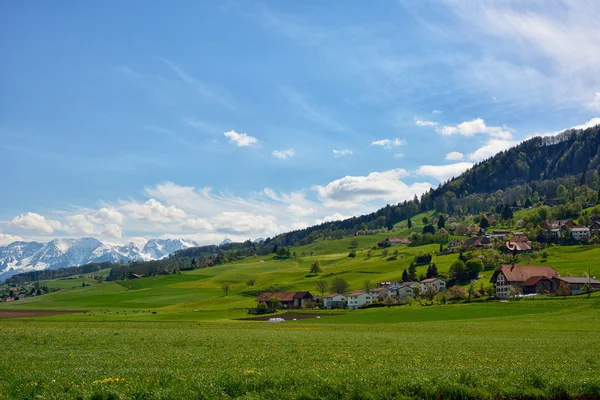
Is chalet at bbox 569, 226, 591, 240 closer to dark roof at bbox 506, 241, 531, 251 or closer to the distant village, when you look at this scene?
dark roof at bbox 506, 241, 531, 251

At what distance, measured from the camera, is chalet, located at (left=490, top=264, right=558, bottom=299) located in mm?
125688

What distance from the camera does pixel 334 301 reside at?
497 feet

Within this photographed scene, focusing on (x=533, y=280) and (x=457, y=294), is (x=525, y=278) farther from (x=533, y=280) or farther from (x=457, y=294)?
(x=457, y=294)

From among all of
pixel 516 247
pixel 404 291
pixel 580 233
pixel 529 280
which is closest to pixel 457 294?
pixel 529 280

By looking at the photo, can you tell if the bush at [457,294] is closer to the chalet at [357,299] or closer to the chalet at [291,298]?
the chalet at [357,299]

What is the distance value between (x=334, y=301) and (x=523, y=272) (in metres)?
59.6

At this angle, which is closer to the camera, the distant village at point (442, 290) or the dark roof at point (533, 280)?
the distant village at point (442, 290)

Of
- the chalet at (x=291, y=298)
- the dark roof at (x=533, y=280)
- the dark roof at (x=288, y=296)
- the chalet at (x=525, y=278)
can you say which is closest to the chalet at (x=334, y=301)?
the chalet at (x=291, y=298)

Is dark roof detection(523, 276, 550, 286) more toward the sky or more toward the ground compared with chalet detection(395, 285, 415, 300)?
more toward the sky

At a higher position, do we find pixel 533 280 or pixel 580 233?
pixel 580 233

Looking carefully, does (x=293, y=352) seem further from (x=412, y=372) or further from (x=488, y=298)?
(x=488, y=298)

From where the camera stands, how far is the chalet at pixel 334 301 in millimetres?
149938

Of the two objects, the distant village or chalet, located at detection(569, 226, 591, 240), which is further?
chalet, located at detection(569, 226, 591, 240)

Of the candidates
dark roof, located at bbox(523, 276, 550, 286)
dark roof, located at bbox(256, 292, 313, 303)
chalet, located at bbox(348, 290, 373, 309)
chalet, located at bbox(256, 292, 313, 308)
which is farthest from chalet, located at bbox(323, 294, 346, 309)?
dark roof, located at bbox(523, 276, 550, 286)
